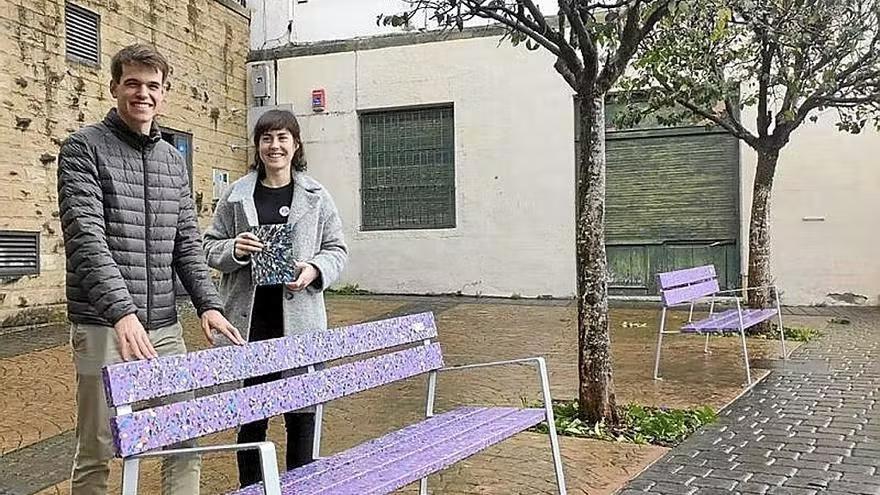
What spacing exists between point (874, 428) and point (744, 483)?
166cm

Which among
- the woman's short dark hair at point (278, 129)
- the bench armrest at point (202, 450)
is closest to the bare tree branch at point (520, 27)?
the woman's short dark hair at point (278, 129)

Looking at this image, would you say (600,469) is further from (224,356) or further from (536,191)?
(536,191)

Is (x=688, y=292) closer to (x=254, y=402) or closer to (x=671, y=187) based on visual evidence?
(x=254, y=402)

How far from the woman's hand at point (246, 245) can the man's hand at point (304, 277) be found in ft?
0.59

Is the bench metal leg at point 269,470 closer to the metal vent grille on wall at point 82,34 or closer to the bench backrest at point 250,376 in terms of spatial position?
the bench backrest at point 250,376

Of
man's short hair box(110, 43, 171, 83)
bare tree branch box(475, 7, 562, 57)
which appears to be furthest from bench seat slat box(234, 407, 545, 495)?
bare tree branch box(475, 7, 562, 57)

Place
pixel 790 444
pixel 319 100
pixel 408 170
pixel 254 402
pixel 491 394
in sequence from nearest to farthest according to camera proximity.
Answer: pixel 254 402, pixel 790 444, pixel 491 394, pixel 408 170, pixel 319 100

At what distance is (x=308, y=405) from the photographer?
10.7 ft

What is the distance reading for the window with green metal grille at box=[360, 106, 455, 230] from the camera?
15.4m

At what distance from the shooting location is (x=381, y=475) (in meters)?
3.01

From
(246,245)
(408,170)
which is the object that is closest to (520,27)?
(246,245)

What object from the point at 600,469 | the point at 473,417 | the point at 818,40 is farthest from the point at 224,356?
the point at 818,40

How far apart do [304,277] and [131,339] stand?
0.87 metres

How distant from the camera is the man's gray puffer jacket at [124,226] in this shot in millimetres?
2889
